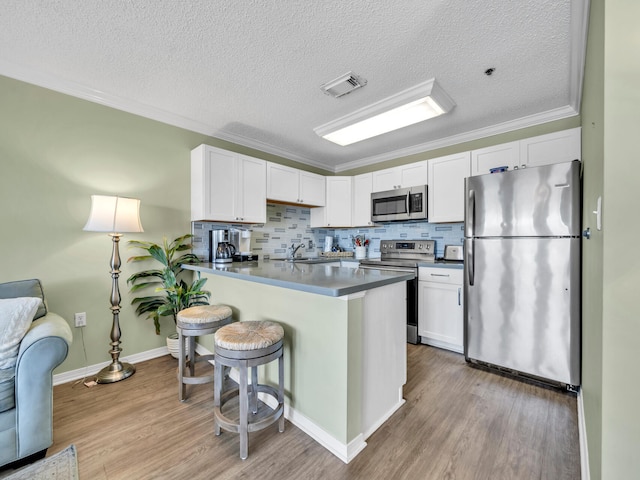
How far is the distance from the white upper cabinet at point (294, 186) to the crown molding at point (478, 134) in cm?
84

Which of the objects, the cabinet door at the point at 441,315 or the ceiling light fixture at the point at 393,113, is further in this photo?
the cabinet door at the point at 441,315

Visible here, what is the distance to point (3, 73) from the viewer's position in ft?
6.64

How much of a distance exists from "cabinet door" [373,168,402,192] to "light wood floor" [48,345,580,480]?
2420 mm

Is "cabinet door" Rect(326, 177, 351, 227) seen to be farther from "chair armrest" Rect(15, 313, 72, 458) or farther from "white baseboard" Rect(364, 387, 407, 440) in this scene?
"chair armrest" Rect(15, 313, 72, 458)

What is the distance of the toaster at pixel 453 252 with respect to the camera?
10.6ft

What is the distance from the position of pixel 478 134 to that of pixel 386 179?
45.6 inches

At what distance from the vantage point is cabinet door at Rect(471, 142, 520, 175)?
278 centimetres

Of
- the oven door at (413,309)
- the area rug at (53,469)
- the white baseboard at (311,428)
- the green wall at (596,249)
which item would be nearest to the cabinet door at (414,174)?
the oven door at (413,309)

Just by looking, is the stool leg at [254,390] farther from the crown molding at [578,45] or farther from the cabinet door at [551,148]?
the cabinet door at [551,148]

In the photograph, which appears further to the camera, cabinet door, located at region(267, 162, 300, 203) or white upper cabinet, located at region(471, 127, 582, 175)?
cabinet door, located at region(267, 162, 300, 203)

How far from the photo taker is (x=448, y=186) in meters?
3.17

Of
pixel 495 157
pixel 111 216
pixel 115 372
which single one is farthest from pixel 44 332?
pixel 495 157

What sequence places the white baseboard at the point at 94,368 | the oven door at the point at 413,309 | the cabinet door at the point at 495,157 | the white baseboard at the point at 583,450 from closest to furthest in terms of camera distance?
the white baseboard at the point at 583,450 < the white baseboard at the point at 94,368 < the cabinet door at the point at 495,157 < the oven door at the point at 413,309

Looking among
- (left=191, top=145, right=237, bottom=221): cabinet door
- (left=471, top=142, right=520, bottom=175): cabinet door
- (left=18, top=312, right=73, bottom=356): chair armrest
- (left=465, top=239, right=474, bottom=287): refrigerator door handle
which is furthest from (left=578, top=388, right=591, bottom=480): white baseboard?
(left=191, top=145, right=237, bottom=221): cabinet door
